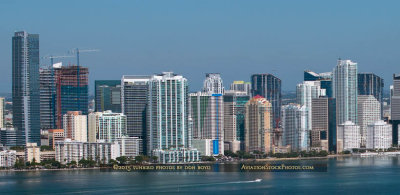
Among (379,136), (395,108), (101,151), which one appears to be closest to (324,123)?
(379,136)

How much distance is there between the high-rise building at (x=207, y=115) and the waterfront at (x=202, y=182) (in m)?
12.2

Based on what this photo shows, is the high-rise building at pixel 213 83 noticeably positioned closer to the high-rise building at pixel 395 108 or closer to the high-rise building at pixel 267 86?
the high-rise building at pixel 267 86

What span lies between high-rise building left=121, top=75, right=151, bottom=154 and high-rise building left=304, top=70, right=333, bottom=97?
17.9 m

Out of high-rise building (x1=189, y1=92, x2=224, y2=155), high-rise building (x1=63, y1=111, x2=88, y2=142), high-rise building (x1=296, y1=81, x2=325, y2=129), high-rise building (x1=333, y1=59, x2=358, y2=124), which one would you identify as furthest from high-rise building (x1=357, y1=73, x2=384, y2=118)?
high-rise building (x1=63, y1=111, x2=88, y2=142)

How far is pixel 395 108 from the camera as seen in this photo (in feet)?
235

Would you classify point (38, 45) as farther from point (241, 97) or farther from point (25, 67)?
point (241, 97)

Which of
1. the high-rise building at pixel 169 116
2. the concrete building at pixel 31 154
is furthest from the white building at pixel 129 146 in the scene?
the concrete building at pixel 31 154

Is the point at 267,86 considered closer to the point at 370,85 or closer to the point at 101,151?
the point at 370,85

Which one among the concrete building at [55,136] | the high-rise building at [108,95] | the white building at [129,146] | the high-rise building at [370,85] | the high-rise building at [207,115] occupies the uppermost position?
the high-rise building at [370,85]

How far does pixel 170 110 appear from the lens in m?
52.3

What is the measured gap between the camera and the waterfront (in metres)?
34.9

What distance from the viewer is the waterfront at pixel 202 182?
34.9m

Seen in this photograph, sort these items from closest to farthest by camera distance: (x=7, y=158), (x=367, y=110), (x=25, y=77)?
(x=7, y=158)
(x=25, y=77)
(x=367, y=110)

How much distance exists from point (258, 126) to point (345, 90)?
1383 centimetres
